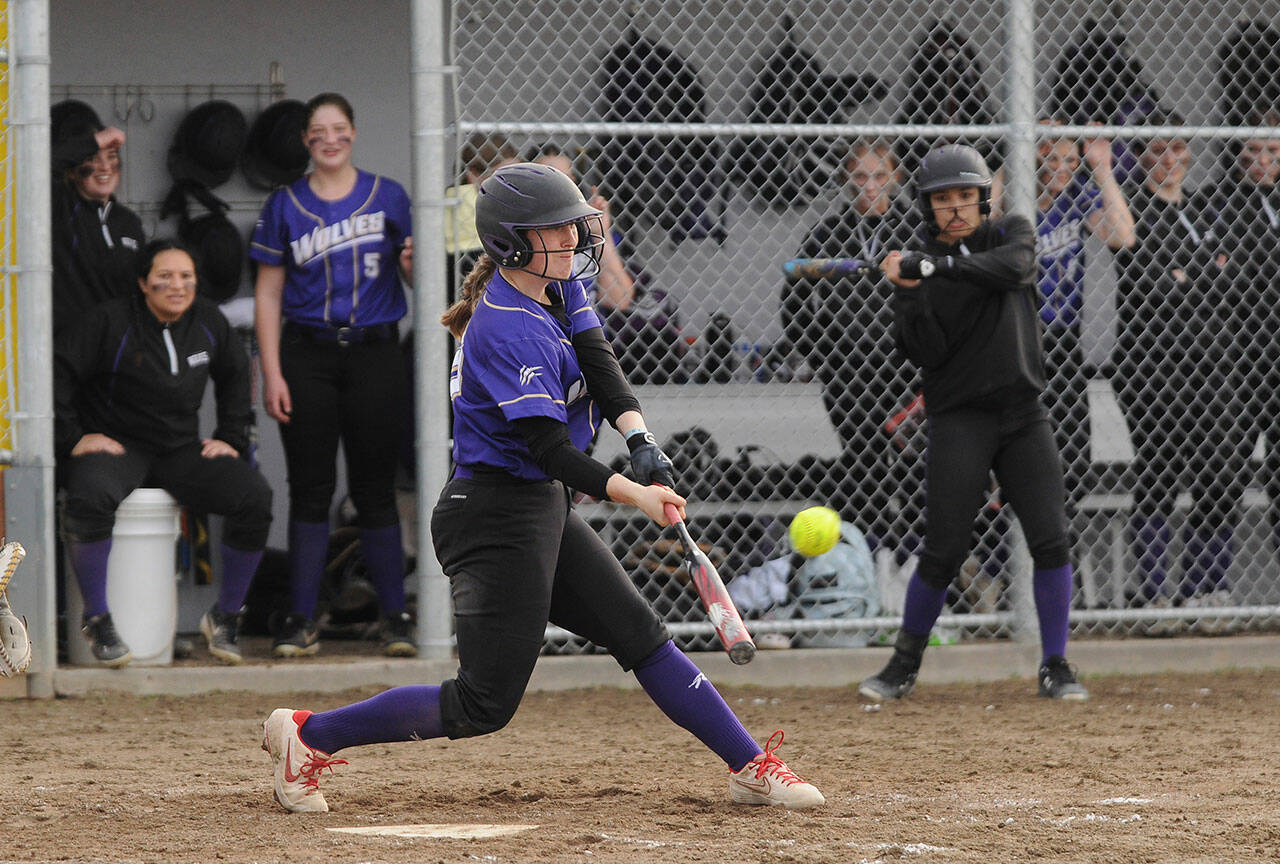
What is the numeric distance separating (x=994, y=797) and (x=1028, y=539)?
6.10 ft

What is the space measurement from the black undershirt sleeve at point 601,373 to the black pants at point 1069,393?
3.50 m

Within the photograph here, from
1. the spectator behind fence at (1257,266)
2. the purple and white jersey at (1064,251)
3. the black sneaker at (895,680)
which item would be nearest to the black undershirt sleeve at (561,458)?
the black sneaker at (895,680)

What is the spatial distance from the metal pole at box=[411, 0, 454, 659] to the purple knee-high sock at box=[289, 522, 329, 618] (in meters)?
0.62

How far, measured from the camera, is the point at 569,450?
12.0ft

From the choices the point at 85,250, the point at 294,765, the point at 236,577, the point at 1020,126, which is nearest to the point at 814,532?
the point at 294,765

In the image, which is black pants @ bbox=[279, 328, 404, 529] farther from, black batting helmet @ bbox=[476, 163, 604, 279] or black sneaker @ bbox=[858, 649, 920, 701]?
black batting helmet @ bbox=[476, 163, 604, 279]

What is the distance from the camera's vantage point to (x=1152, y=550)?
721 centimetres

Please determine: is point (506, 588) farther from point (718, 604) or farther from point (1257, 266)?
point (1257, 266)

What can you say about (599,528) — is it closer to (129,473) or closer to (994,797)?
(129,473)

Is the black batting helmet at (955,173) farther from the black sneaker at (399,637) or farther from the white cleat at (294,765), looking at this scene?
the white cleat at (294,765)

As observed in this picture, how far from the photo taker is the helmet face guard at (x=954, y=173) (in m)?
5.71

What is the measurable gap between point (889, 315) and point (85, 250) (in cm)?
355

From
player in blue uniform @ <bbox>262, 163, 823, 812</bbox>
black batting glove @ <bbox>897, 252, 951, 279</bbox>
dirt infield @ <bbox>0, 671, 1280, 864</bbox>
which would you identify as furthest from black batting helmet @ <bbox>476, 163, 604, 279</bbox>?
black batting glove @ <bbox>897, 252, 951, 279</bbox>

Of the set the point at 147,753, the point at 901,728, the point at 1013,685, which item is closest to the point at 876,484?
the point at 1013,685
